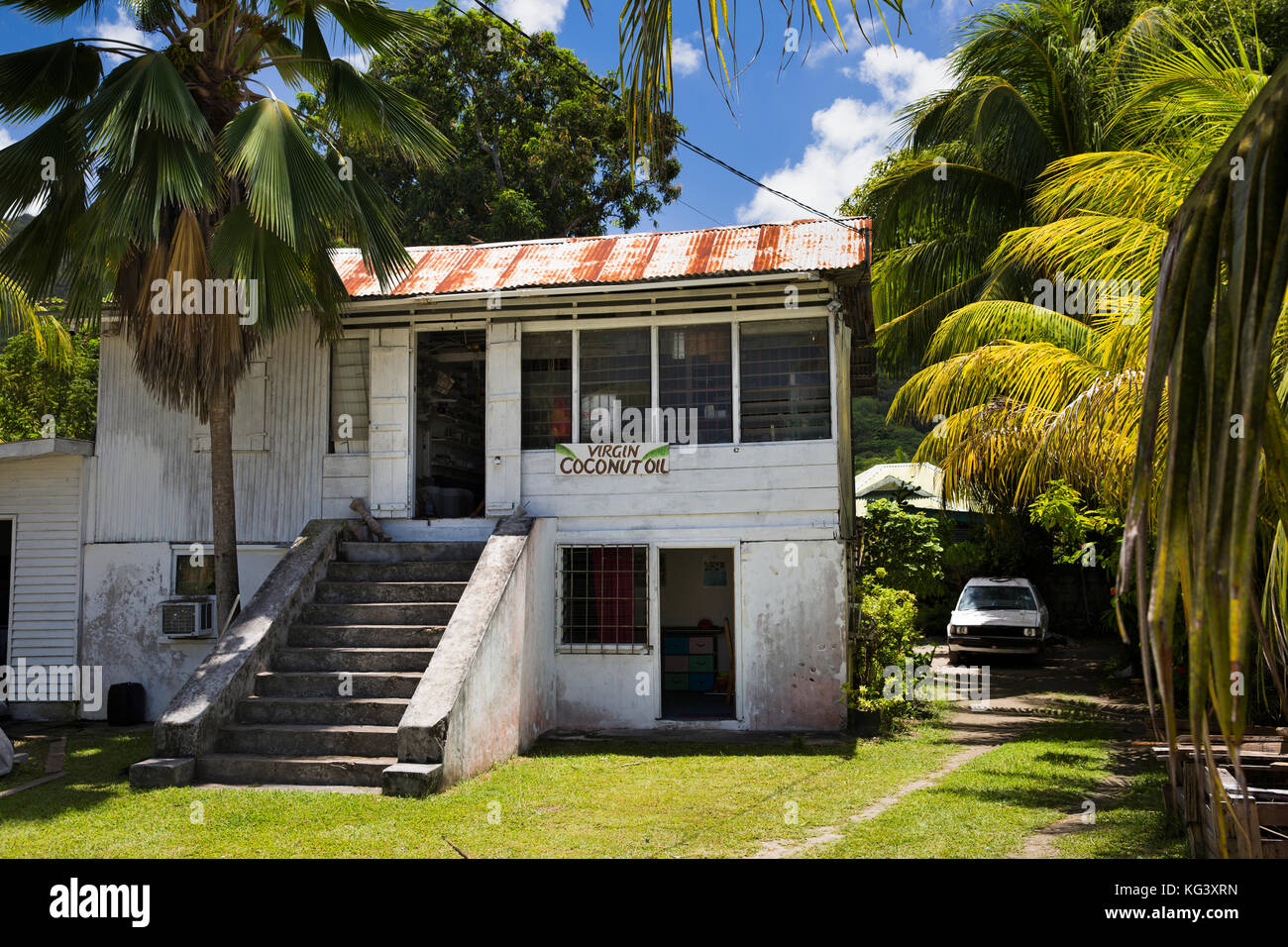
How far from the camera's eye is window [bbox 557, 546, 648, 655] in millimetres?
12188

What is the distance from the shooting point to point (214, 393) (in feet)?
37.6

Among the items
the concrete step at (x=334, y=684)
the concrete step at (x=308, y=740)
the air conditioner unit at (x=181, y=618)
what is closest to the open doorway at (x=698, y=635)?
the concrete step at (x=334, y=684)

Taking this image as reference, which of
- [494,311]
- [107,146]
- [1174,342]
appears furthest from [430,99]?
[1174,342]

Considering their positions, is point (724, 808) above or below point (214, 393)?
below

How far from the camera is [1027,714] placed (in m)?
14.0

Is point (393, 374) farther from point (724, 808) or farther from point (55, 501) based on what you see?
point (724, 808)

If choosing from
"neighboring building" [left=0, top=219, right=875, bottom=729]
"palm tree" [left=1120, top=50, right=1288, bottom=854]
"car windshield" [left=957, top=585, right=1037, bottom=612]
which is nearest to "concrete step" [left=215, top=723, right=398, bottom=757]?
"neighboring building" [left=0, top=219, right=875, bottom=729]

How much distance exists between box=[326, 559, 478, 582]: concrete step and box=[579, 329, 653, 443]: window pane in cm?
220

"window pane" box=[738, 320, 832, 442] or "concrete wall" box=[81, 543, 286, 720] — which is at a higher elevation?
"window pane" box=[738, 320, 832, 442]

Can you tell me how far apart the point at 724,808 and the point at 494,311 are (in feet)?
23.3

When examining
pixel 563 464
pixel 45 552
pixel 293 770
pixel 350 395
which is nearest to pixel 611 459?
pixel 563 464

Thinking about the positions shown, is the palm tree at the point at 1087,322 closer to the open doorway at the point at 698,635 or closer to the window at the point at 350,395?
the open doorway at the point at 698,635

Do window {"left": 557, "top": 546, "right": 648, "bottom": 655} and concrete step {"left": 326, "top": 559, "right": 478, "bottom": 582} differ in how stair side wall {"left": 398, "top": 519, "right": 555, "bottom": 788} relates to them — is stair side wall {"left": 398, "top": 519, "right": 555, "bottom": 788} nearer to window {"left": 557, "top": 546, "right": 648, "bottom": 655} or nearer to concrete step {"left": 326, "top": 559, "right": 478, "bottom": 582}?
window {"left": 557, "top": 546, "right": 648, "bottom": 655}

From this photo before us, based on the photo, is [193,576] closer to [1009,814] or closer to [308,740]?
[308,740]
